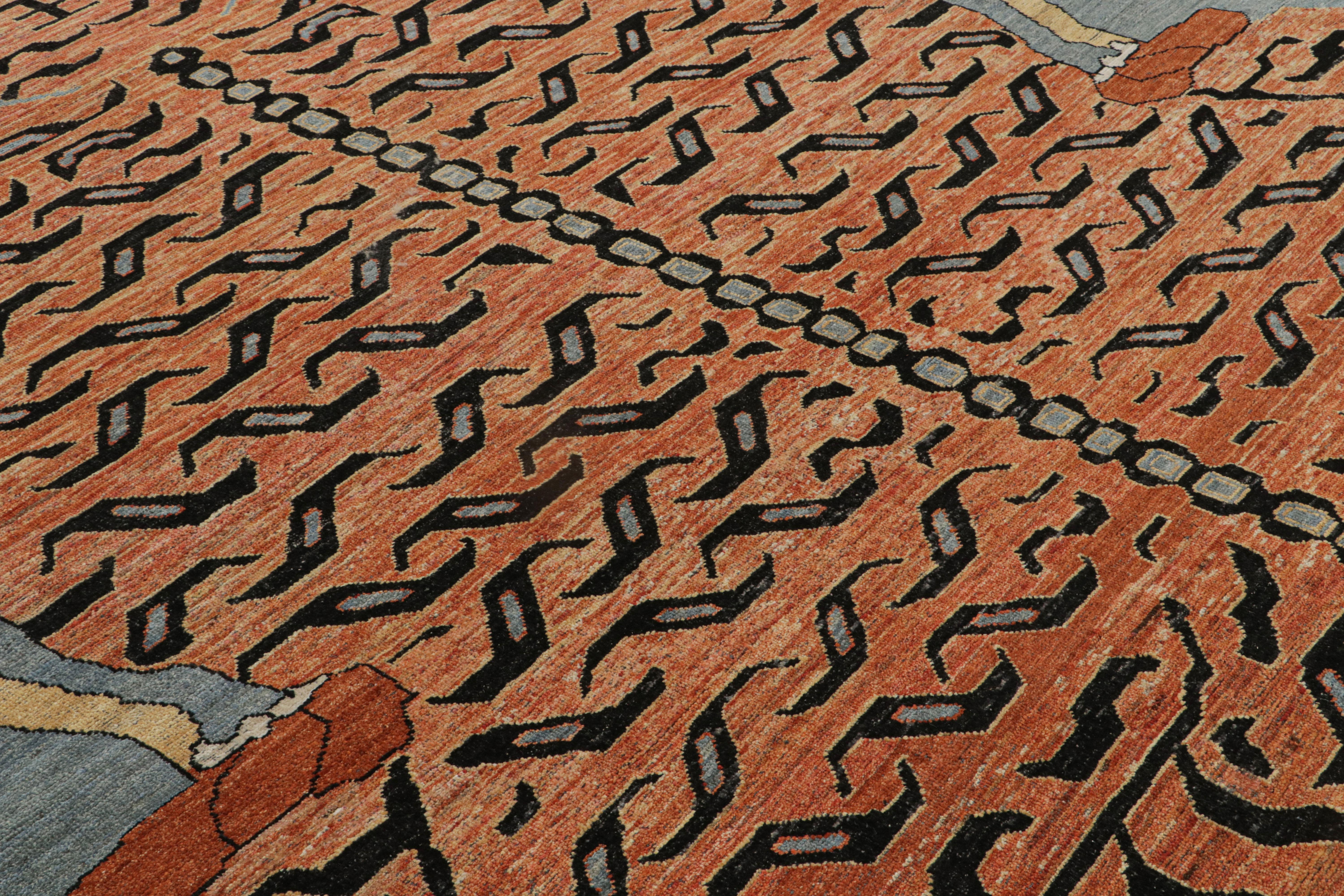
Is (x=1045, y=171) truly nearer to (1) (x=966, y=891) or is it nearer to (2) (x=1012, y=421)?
(2) (x=1012, y=421)

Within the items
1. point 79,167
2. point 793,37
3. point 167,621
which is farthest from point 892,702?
point 79,167

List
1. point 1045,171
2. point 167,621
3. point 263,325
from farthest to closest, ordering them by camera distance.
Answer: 1. point 1045,171
2. point 263,325
3. point 167,621

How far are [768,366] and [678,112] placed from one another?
866 mm

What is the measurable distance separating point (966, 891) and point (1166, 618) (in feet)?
1.76

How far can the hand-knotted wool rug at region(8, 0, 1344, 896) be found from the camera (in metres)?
1.70

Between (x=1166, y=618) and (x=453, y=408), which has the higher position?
(x=453, y=408)

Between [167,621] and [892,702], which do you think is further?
[167,621]

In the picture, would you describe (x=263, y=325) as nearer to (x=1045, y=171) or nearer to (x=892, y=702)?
(x=892, y=702)

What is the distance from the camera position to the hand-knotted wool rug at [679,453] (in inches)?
66.8

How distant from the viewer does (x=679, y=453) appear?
2.17 meters

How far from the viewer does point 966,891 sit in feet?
5.22

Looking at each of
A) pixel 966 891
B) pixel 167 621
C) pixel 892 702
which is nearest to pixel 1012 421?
pixel 892 702

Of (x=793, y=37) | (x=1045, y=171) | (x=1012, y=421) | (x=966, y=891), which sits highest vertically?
(x=793, y=37)

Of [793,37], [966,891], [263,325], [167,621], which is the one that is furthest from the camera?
[793,37]
